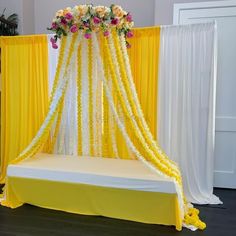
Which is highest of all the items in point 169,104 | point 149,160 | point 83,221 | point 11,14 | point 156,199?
point 11,14

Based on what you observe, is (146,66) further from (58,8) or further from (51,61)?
(58,8)

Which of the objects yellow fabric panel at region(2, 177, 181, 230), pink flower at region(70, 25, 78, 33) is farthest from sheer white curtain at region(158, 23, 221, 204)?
pink flower at region(70, 25, 78, 33)

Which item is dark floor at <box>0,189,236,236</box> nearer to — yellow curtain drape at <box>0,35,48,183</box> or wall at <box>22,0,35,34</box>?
yellow curtain drape at <box>0,35,48,183</box>

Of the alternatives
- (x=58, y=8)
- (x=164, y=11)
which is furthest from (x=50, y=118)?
(x=58, y=8)

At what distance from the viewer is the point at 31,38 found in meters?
3.64

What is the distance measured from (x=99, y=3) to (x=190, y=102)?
7.26 ft

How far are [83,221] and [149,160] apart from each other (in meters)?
0.95

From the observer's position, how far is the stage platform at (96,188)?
2.63m

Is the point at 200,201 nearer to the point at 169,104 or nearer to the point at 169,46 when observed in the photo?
the point at 169,104

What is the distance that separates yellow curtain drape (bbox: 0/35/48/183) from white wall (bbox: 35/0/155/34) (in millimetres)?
928

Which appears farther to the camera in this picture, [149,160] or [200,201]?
[200,201]

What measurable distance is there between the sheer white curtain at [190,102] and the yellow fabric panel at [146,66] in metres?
0.07

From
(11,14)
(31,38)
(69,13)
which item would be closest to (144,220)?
(69,13)

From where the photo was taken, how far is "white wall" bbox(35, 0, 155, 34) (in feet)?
13.2
